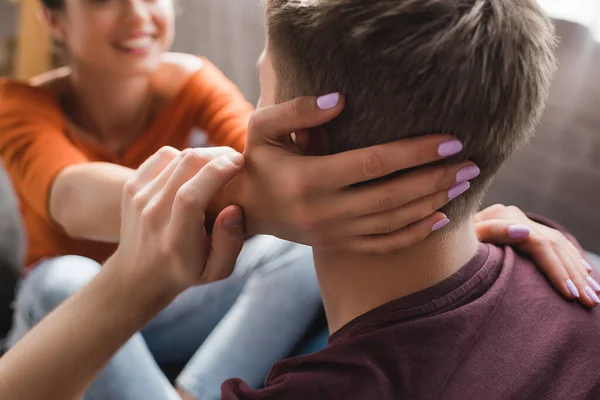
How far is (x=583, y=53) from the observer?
124 centimetres

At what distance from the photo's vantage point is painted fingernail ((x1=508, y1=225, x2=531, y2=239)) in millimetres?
758

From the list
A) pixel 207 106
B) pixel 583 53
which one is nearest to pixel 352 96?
pixel 207 106

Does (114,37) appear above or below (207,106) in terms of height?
above

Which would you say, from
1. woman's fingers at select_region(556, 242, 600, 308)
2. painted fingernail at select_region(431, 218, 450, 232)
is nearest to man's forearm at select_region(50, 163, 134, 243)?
painted fingernail at select_region(431, 218, 450, 232)

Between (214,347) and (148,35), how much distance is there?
64cm

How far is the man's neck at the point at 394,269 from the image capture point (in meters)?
0.65

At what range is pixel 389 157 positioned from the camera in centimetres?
56

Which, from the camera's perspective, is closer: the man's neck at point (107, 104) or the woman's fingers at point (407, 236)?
the woman's fingers at point (407, 236)

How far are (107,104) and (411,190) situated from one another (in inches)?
35.8

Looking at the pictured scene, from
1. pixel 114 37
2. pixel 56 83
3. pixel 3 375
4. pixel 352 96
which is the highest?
pixel 352 96

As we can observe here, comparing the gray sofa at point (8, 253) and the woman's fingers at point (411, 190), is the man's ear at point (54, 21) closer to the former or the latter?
the gray sofa at point (8, 253)

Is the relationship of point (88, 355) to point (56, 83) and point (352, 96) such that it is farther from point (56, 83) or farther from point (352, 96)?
point (56, 83)

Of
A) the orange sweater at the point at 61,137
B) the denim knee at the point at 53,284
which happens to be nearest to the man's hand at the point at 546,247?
the orange sweater at the point at 61,137

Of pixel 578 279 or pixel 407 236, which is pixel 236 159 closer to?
pixel 407 236
